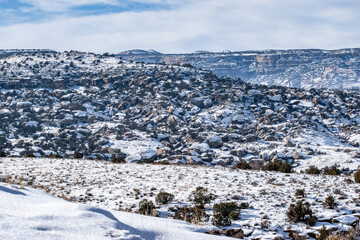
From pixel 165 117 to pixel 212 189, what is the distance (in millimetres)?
46398

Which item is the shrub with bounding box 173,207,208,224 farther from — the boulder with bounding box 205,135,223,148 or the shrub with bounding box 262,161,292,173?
the boulder with bounding box 205,135,223,148

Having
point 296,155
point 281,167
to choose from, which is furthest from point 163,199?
point 296,155

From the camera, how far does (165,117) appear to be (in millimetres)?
60000

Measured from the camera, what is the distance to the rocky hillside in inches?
1708

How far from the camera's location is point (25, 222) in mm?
4527

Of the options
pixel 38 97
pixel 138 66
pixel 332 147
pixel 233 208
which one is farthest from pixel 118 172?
pixel 138 66

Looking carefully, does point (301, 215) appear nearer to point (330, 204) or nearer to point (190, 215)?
point (330, 204)

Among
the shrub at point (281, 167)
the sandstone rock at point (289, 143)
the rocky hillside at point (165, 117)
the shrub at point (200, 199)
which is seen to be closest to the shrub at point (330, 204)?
the shrub at point (200, 199)

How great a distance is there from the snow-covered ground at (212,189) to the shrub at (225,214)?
0.22 meters

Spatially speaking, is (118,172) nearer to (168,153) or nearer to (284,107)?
(168,153)

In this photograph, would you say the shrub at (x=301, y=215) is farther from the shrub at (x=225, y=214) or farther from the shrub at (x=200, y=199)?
the shrub at (x=200, y=199)

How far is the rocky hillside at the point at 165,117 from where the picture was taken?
4338 cm

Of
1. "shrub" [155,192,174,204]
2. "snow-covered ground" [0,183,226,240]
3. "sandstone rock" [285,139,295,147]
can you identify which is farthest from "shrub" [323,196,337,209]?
"sandstone rock" [285,139,295,147]

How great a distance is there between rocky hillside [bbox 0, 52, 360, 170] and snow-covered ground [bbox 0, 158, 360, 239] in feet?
57.0
